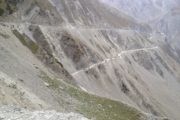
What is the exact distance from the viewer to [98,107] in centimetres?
3897

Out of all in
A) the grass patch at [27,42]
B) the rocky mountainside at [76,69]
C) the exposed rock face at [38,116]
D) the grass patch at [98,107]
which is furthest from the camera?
the grass patch at [27,42]

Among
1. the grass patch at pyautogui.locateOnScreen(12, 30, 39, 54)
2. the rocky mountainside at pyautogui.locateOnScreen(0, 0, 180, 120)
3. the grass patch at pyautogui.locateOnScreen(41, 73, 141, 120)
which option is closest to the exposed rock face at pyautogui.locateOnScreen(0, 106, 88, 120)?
the rocky mountainside at pyautogui.locateOnScreen(0, 0, 180, 120)

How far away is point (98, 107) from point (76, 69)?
37.3 m

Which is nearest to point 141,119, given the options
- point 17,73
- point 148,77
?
A: point 17,73

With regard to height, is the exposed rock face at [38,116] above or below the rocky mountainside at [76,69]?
above

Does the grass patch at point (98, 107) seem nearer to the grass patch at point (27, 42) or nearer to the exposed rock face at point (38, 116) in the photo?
the exposed rock face at point (38, 116)

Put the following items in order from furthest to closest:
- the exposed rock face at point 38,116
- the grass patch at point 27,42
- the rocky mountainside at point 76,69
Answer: the grass patch at point 27,42 → the rocky mountainside at point 76,69 → the exposed rock face at point 38,116

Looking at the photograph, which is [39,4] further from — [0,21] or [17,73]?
[17,73]

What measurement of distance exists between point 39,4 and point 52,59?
68.5 ft

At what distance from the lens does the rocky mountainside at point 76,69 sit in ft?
108

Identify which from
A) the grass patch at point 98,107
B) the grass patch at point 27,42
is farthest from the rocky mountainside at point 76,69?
the grass patch at point 27,42

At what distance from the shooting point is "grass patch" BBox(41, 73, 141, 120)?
1404 inches

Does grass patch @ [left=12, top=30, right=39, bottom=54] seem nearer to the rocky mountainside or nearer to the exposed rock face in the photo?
the rocky mountainside

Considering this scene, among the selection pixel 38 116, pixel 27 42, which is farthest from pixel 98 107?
pixel 27 42
